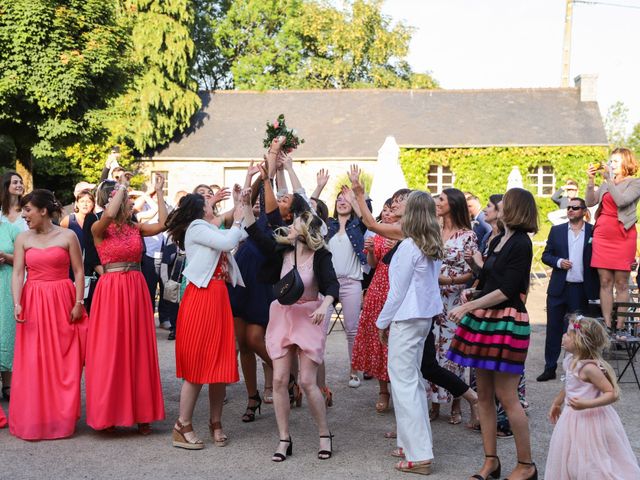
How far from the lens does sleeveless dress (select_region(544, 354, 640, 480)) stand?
4.27m

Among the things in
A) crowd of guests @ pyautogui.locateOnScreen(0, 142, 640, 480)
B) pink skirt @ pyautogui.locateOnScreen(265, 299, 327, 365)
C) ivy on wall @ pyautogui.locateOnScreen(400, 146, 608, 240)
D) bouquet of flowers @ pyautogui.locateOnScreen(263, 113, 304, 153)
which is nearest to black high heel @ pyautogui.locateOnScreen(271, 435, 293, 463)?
crowd of guests @ pyautogui.locateOnScreen(0, 142, 640, 480)

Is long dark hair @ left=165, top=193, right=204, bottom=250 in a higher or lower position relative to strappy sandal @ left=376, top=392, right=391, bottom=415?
higher

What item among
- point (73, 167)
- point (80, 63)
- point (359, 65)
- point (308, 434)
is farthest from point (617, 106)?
point (308, 434)

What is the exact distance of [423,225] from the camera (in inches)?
200

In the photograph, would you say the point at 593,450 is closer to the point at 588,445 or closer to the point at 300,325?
the point at 588,445

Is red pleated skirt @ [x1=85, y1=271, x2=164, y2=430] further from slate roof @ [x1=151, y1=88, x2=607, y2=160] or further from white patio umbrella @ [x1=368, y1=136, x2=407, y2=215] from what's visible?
slate roof @ [x1=151, y1=88, x2=607, y2=160]

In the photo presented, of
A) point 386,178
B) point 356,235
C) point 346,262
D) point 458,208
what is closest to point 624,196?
point 458,208

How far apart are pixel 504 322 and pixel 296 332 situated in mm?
1516

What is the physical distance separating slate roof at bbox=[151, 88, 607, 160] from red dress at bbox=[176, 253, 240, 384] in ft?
84.8

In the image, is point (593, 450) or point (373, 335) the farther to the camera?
point (373, 335)

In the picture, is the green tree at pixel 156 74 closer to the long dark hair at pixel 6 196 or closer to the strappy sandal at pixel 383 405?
the long dark hair at pixel 6 196

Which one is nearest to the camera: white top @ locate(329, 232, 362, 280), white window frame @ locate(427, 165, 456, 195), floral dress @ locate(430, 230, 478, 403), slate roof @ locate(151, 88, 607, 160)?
floral dress @ locate(430, 230, 478, 403)

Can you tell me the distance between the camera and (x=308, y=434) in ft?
19.8

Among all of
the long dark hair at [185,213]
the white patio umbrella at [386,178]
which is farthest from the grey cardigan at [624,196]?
the white patio umbrella at [386,178]
